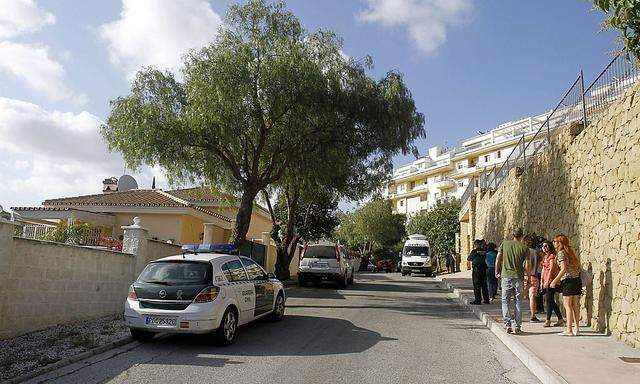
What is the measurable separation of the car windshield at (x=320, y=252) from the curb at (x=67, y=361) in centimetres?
1334

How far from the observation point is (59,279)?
9.68 meters

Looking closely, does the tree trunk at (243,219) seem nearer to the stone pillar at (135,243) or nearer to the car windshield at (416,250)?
the stone pillar at (135,243)

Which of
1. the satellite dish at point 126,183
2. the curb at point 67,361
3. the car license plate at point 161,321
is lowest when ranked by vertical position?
the curb at point 67,361

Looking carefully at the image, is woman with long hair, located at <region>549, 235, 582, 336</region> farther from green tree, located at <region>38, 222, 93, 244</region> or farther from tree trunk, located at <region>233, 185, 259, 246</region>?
green tree, located at <region>38, 222, 93, 244</region>

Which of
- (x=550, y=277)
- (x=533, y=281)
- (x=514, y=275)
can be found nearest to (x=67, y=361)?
(x=514, y=275)

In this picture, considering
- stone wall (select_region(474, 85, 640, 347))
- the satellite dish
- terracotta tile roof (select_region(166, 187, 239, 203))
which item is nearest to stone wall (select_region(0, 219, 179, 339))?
stone wall (select_region(474, 85, 640, 347))

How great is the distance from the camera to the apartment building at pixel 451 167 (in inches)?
2680

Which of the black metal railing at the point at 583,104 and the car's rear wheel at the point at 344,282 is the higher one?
the black metal railing at the point at 583,104

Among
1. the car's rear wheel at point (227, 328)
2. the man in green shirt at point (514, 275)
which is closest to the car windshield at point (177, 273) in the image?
the car's rear wheel at point (227, 328)

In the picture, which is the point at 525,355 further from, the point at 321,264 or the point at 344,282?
the point at 344,282

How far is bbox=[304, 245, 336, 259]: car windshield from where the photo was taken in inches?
852

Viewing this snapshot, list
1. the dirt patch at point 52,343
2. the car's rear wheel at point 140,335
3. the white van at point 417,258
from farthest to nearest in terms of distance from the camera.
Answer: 1. the white van at point 417,258
2. the car's rear wheel at point 140,335
3. the dirt patch at point 52,343

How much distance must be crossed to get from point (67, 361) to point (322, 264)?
14.8 m

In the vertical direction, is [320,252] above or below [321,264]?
above
